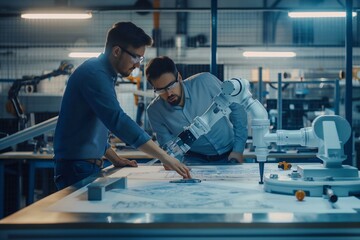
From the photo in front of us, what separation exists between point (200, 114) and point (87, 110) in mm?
882

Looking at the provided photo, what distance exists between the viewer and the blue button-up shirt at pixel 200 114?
271 centimetres

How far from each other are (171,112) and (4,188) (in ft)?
9.07

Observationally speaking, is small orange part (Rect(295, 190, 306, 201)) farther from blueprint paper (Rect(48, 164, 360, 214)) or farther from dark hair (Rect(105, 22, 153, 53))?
dark hair (Rect(105, 22, 153, 53))

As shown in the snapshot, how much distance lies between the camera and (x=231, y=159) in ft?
8.72

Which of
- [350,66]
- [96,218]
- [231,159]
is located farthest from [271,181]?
[350,66]

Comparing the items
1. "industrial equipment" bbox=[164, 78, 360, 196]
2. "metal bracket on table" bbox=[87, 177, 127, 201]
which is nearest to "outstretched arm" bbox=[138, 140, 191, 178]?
"industrial equipment" bbox=[164, 78, 360, 196]

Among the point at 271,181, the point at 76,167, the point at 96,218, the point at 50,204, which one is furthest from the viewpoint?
the point at 76,167

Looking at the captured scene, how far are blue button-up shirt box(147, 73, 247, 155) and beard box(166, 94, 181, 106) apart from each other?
0.04 m

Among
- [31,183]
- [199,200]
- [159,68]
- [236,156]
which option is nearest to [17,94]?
[31,183]

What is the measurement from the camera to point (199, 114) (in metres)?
2.78

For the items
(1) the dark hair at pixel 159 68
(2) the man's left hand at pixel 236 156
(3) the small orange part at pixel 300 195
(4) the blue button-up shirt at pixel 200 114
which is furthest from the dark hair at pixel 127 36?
(3) the small orange part at pixel 300 195

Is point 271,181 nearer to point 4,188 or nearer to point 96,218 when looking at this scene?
point 96,218

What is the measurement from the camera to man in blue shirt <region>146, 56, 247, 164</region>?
270 centimetres

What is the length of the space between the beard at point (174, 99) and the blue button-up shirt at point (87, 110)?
1.73ft
